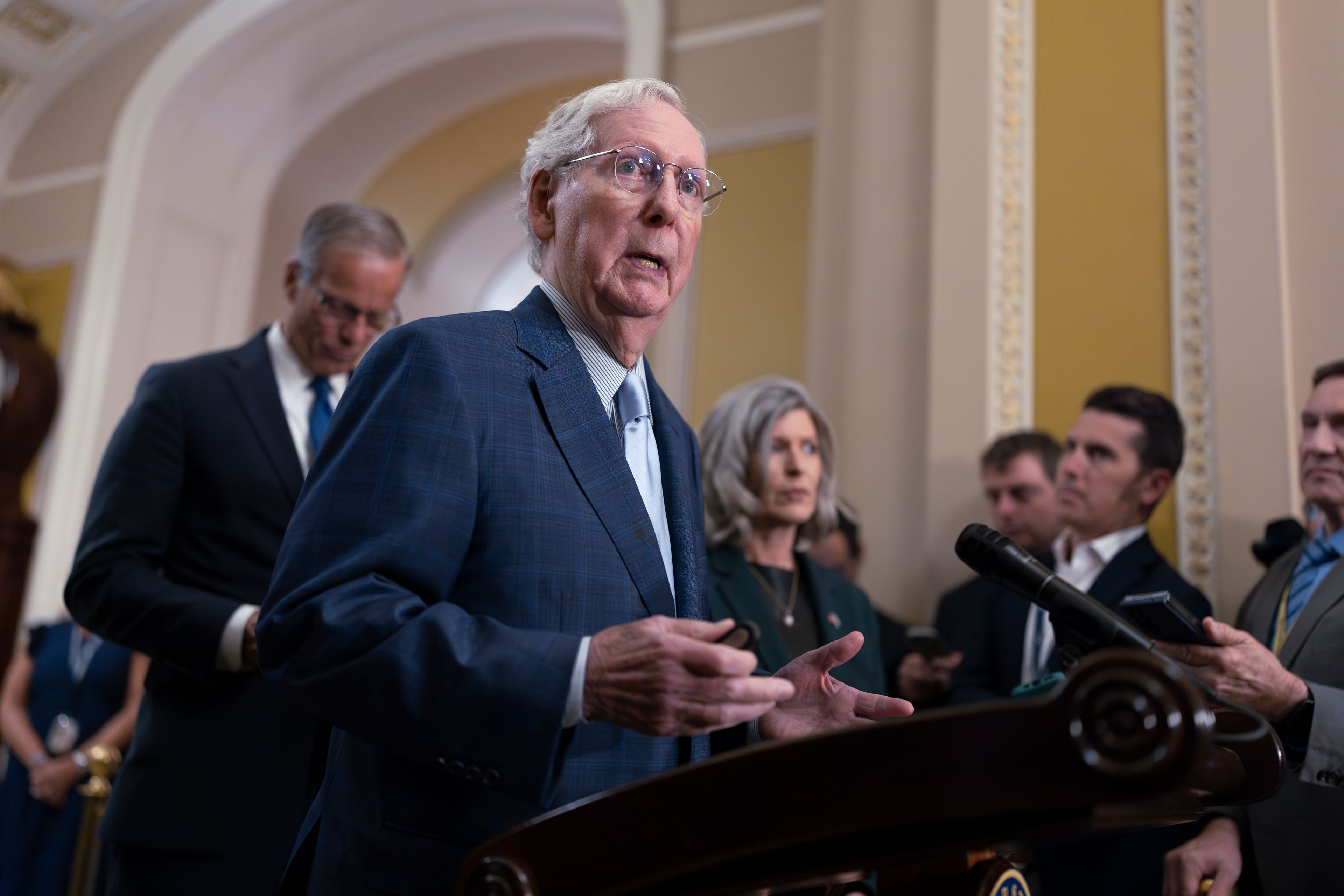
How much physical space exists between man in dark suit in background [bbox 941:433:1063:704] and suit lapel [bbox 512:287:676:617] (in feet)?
6.18

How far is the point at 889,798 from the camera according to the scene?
85 cm

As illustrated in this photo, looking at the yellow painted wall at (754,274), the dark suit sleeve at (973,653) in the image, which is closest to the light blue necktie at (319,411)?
the dark suit sleeve at (973,653)

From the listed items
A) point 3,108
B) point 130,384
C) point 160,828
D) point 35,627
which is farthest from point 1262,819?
point 3,108

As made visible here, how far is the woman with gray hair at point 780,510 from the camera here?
118 inches

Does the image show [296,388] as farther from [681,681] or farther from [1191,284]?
[1191,284]

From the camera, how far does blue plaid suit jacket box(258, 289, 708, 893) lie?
43.6 inches

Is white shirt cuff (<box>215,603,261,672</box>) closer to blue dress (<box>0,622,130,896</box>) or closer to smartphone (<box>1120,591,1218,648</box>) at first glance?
smartphone (<box>1120,591,1218,648</box>)

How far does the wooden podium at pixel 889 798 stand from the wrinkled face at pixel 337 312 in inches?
67.9

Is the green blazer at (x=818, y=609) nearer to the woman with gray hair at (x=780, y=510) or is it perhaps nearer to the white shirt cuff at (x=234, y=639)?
the woman with gray hair at (x=780, y=510)

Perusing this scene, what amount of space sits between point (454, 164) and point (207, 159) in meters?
2.13

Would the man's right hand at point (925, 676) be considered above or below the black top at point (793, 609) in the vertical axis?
below

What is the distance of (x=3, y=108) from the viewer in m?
8.09

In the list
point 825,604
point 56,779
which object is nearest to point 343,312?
point 825,604

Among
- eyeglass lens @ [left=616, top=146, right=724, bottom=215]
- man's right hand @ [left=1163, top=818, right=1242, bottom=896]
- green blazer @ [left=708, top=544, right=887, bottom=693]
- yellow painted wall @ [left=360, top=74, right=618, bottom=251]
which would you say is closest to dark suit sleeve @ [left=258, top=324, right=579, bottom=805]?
eyeglass lens @ [left=616, top=146, right=724, bottom=215]
